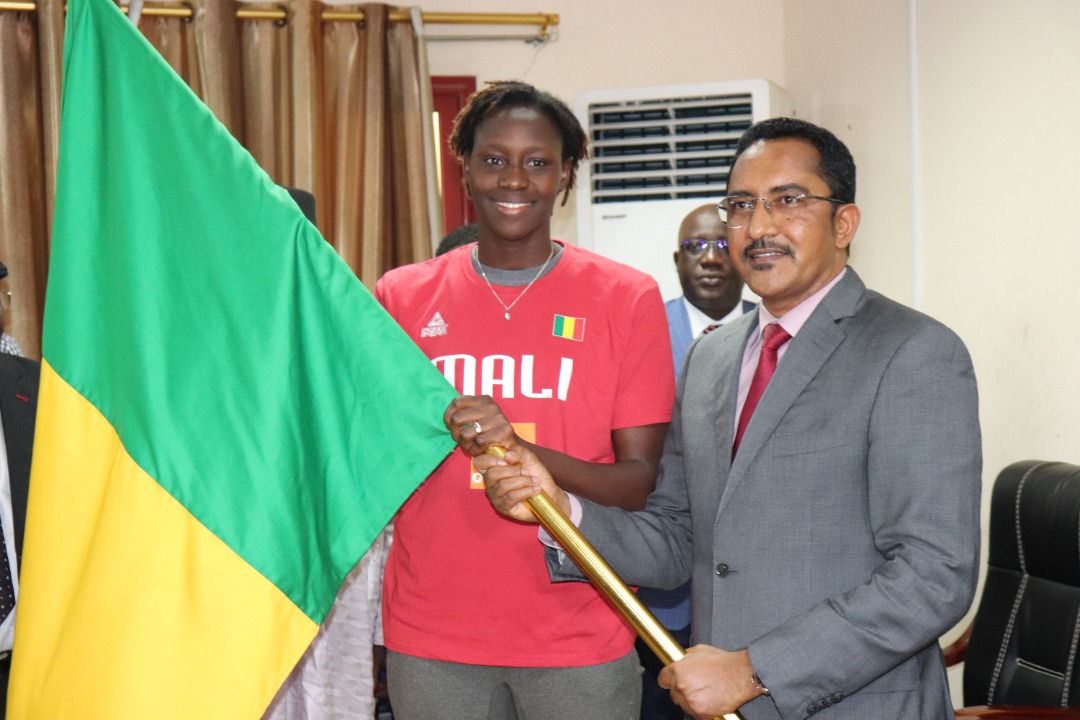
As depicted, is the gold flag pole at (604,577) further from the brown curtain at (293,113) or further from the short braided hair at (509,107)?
the brown curtain at (293,113)

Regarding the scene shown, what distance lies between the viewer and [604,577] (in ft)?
5.71

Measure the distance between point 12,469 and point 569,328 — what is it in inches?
50.9

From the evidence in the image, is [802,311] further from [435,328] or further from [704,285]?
[704,285]

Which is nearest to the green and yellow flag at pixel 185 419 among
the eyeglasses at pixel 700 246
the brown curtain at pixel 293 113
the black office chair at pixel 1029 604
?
the black office chair at pixel 1029 604

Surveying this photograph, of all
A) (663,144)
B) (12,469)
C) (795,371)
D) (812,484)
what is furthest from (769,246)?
(663,144)

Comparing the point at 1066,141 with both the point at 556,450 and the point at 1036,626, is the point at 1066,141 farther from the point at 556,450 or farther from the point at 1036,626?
the point at 556,450

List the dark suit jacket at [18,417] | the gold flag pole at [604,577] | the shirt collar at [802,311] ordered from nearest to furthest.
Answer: the gold flag pole at [604,577] → the shirt collar at [802,311] → the dark suit jacket at [18,417]

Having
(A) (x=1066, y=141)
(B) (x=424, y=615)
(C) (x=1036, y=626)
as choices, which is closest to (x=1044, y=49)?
(A) (x=1066, y=141)

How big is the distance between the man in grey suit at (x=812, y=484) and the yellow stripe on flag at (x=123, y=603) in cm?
41

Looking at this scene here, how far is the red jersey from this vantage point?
2094mm

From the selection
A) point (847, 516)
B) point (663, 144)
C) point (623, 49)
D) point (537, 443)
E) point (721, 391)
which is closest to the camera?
point (847, 516)

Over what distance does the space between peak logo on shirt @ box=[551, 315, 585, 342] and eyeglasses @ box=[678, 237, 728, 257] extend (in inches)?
69.0

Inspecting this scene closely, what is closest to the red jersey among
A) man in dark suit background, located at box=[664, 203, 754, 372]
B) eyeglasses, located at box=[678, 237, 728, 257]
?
man in dark suit background, located at box=[664, 203, 754, 372]

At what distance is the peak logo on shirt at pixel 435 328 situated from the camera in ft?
7.16
